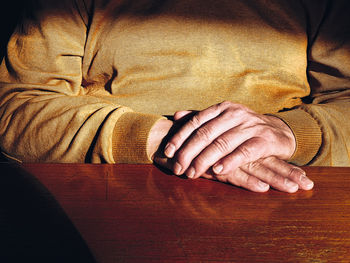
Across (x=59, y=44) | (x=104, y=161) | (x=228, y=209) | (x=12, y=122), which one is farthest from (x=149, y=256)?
(x=59, y=44)

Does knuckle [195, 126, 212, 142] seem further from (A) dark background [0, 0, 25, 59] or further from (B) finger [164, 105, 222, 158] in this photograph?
(A) dark background [0, 0, 25, 59]

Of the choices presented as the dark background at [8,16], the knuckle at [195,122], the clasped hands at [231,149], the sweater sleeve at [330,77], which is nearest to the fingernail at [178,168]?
the clasped hands at [231,149]

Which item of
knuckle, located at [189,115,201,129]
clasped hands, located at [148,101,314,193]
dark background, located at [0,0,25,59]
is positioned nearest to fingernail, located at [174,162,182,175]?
clasped hands, located at [148,101,314,193]

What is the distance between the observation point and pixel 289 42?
3.24 feet

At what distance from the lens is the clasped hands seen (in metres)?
0.57

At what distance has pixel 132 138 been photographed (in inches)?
28.2

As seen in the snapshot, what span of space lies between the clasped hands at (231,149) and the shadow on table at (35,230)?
0.25m

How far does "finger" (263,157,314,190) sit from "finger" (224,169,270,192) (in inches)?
2.2

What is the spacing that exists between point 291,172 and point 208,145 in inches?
6.7

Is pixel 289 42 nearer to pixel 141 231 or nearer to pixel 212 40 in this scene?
pixel 212 40

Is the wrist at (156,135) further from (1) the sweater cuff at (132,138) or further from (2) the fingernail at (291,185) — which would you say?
(2) the fingernail at (291,185)

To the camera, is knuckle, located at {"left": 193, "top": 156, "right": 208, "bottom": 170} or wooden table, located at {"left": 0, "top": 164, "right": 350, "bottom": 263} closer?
wooden table, located at {"left": 0, "top": 164, "right": 350, "bottom": 263}

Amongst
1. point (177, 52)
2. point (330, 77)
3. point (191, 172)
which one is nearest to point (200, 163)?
point (191, 172)

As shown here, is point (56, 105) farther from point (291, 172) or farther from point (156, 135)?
point (291, 172)
